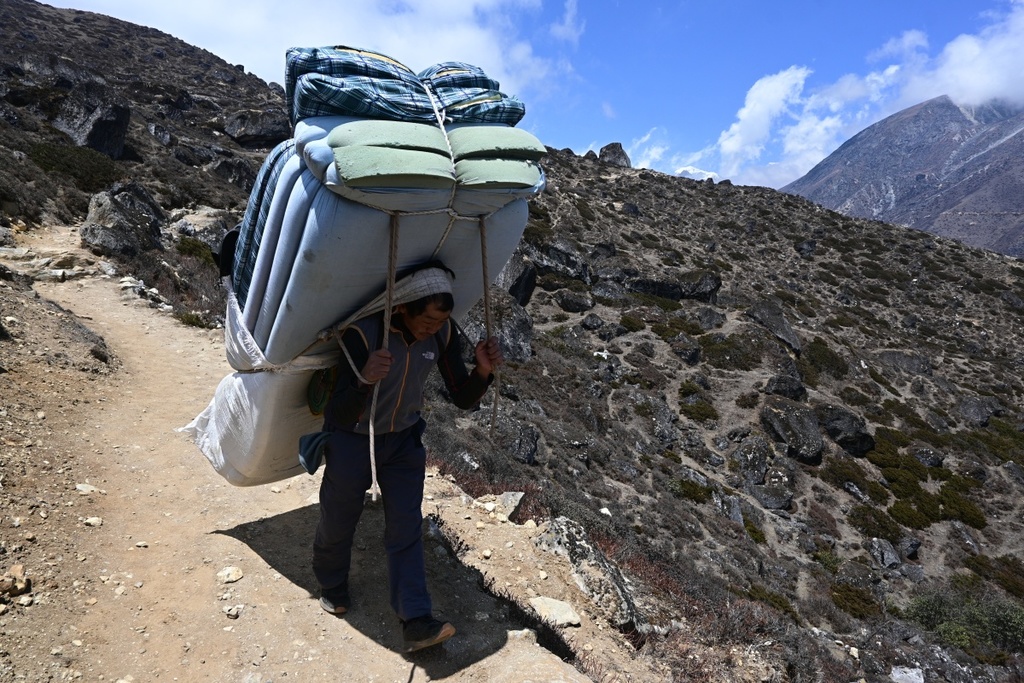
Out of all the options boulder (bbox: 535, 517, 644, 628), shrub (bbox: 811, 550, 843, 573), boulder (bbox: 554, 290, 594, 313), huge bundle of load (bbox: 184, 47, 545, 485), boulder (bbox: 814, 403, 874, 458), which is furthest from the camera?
boulder (bbox: 554, 290, 594, 313)

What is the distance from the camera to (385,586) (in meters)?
3.67

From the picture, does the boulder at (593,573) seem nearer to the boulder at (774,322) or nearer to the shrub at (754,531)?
the shrub at (754,531)

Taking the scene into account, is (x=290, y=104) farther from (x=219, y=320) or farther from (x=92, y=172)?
(x=92, y=172)

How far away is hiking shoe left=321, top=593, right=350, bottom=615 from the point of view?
11.0ft

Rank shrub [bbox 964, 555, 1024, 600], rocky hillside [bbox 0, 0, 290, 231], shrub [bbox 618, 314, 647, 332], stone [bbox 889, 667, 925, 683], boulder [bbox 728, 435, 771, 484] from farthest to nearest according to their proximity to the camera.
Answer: shrub [bbox 618, 314, 647, 332], boulder [bbox 728, 435, 771, 484], shrub [bbox 964, 555, 1024, 600], rocky hillside [bbox 0, 0, 290, 231], stone [bbox 889, 667, 925, 683]

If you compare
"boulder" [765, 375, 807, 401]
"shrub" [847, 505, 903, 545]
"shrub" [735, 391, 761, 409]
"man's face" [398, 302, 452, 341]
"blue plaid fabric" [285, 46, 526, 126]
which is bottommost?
"shrub" [847, 505, 903, 545]

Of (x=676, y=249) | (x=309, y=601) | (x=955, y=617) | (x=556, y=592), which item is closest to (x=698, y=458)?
(x=955, y=617)

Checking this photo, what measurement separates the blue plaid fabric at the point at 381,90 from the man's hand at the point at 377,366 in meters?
1.16

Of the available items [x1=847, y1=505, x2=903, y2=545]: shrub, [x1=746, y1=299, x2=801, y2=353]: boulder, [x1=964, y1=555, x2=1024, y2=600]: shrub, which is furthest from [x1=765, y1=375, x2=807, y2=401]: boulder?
[x1=964, y1=555, x2=1024, y2=600]: shrub

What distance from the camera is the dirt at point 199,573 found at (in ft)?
9.45

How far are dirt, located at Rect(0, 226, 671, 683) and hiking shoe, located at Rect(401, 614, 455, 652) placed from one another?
16 centimetres

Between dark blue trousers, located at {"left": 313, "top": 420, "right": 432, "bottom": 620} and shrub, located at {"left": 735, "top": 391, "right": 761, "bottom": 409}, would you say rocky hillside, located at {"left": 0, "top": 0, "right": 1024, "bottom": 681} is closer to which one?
shrub, located at {"left": 735, "top": 391, "right": 761, "bottom": 409}

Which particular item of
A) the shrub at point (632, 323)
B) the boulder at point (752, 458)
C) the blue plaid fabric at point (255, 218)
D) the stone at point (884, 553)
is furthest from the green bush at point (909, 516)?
the blue plaid fabric at point (255, 218)

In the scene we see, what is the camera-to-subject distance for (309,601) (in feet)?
11.2
